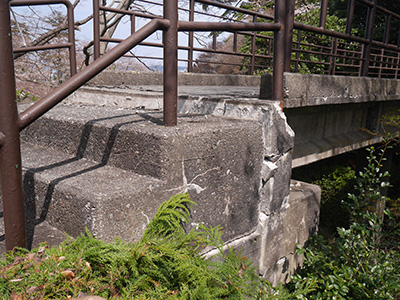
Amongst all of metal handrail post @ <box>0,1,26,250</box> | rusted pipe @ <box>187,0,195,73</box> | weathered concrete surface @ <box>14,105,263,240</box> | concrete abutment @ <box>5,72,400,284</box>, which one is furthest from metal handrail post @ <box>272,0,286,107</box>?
rusted pipe @ <box>187,0,195,73</box>

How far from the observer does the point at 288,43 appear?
2.41 meters

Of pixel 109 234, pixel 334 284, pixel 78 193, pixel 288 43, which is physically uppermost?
pixel 288 43

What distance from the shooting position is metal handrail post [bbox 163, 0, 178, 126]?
5.94 feet

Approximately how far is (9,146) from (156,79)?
150 inches

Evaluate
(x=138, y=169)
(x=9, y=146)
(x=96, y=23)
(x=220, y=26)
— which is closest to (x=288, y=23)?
(x=220, y=26)

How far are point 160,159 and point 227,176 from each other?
0.51m

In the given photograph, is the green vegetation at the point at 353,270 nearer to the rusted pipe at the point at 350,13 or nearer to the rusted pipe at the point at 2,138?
the rusted pipe at the point at 350,13

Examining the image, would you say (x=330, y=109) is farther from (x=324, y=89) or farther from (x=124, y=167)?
(x=124, y=167)

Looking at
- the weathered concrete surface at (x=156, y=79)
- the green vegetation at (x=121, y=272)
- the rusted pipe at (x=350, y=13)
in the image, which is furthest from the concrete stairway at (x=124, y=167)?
the weathered concrete surface at (x=156, y=79)

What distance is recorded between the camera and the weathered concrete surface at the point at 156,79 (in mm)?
4177

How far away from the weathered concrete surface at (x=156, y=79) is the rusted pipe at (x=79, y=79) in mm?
2393

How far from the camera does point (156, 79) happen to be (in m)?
5.02

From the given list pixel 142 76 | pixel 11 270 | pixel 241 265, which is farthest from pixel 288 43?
pixel 142 76

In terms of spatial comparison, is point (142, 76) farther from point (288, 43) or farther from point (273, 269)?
point (273, 269)
